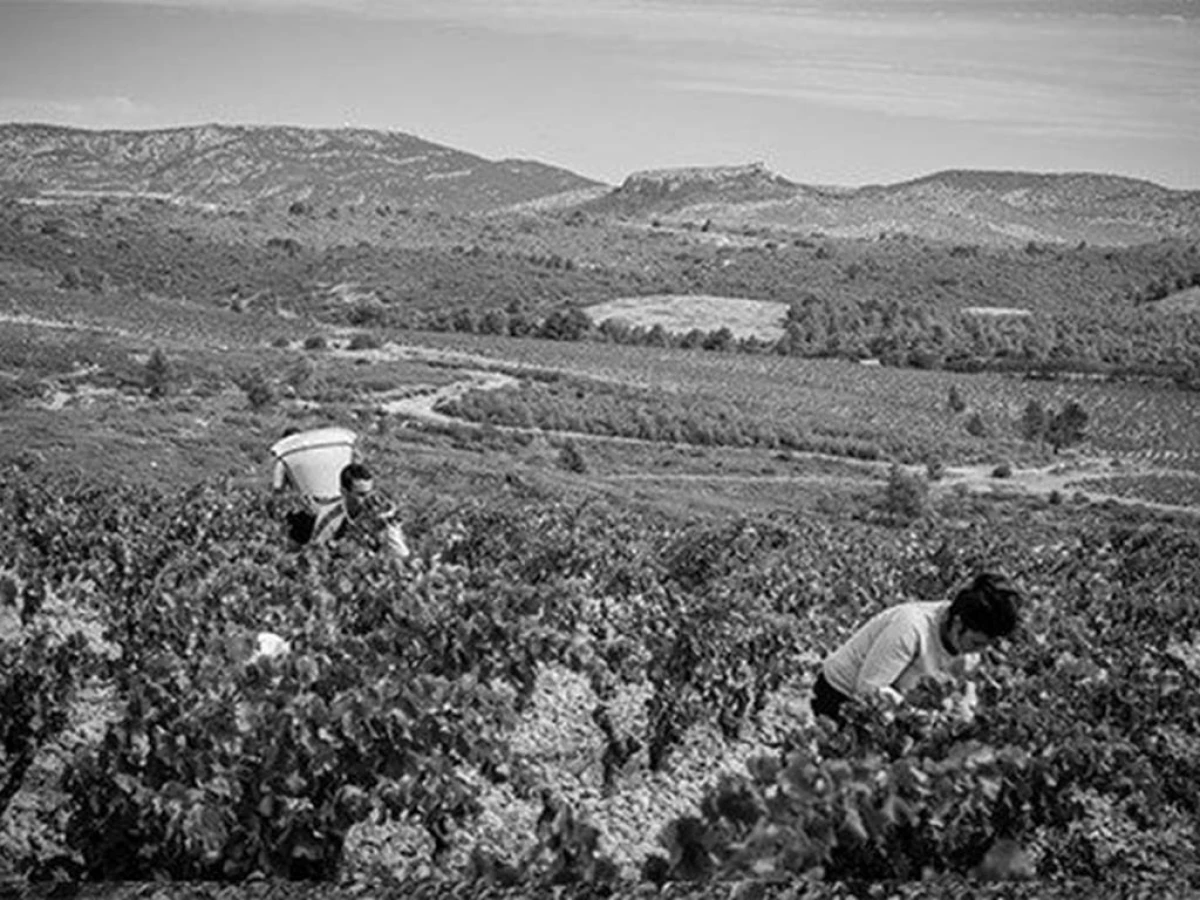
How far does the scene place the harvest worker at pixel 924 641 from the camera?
5.89m

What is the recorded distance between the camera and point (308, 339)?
320 ft

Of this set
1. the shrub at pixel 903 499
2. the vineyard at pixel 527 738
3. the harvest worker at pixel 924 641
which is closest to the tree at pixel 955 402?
the shrub at pixel 903 499

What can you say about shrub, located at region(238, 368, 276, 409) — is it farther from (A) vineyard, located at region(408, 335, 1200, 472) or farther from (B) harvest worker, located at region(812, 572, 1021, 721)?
(B) harvest worker, located at region(812, 572, 1021, 721)

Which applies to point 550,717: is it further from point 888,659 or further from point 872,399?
point 872,399

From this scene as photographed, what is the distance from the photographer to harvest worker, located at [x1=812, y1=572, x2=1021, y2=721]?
589cm

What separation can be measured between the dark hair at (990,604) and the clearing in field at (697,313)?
119 m

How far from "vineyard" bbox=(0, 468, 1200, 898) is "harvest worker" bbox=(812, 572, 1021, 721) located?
176 millimetres

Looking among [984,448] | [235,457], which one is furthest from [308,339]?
[235,457]

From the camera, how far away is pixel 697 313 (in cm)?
13162

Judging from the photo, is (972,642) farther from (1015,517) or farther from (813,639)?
(1015,517)

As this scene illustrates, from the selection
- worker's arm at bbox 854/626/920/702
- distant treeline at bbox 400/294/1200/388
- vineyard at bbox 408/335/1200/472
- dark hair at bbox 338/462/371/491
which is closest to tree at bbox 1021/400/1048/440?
vineyard at bbox 408/335/1200/472

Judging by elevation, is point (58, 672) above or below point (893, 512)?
above

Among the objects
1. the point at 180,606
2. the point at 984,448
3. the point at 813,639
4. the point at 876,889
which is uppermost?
the point at 876,889

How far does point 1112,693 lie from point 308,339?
91436mm
